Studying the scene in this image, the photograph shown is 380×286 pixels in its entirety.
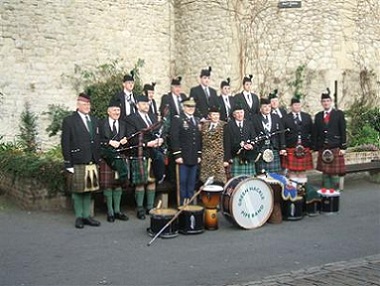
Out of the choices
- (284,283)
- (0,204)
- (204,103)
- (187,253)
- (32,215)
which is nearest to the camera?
(284,283)

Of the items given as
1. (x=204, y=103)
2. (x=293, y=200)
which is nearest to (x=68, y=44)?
(x=204, y=103)

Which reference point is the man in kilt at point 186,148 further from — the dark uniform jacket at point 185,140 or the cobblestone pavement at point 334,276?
the cobblestone pavement at point 334,276

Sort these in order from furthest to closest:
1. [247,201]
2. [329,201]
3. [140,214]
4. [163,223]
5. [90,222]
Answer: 1. [329,201]
2. [140,214]
3. [90,222]
4. [247,201]
5. [163,223]

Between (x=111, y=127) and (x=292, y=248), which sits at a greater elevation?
(x=111, y=127)

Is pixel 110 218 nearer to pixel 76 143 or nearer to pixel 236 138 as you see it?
pixel 76 143

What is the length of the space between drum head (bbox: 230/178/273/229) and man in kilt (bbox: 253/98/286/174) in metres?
1.52

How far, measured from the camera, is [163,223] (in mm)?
7488

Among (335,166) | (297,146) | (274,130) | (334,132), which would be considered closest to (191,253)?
(274,130)

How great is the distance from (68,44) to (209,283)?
10.5 m

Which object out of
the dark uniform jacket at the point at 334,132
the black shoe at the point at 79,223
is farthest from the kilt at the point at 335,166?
the black shoe at the point at 79,223

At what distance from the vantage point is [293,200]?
8609mm

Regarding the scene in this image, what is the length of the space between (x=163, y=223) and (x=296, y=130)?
13.4 feet

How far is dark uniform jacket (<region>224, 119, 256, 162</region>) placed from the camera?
9062mm

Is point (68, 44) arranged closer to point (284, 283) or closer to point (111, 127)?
point (111, 127)
